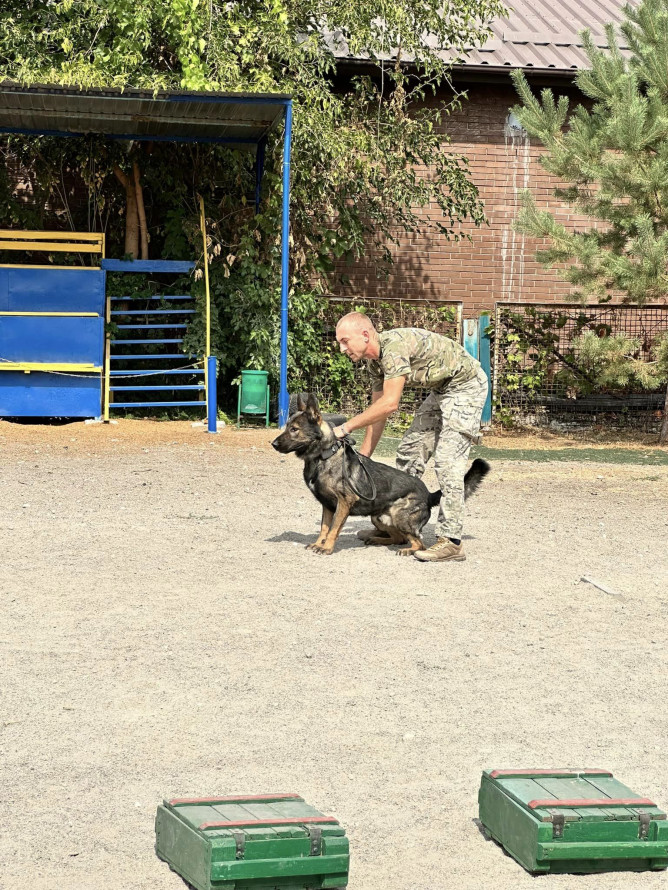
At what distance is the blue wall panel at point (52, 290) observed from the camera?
14695 mm

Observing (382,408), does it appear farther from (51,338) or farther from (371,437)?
(51,338)

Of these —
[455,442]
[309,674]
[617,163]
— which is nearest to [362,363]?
[617,163]

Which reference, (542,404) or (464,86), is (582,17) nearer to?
(464,86)

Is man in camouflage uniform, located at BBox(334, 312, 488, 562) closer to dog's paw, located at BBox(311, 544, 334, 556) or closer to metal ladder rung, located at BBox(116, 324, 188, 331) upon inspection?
dog's paw, located at BBox(311, 544, 334, 556)

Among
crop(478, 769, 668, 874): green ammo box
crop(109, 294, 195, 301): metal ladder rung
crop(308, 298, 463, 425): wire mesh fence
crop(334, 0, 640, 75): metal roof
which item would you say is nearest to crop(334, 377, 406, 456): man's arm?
crop(478, 769, 668, 874): green ammo box

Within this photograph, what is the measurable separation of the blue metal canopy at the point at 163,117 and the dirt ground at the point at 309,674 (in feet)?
16.7

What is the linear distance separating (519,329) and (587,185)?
1.96 m

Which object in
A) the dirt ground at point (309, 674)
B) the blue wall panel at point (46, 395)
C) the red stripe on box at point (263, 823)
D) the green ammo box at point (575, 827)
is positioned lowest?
the dirt ground at point (309, 674)

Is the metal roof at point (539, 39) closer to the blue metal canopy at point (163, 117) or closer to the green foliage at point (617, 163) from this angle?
the blue metal canopy at point (163, 117)

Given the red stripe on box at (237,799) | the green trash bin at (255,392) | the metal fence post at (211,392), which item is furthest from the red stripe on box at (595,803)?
the green trash bin at (255,392)

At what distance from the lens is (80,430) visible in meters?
14.2

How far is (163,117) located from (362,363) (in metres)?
3.85

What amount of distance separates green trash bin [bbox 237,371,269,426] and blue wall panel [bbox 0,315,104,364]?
182 cm

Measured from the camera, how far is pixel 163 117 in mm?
13945
